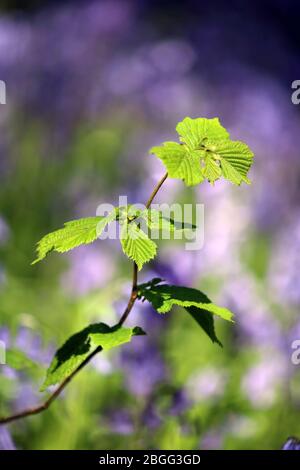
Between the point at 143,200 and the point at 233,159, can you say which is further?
the point at 143,200

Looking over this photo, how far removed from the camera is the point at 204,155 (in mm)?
931

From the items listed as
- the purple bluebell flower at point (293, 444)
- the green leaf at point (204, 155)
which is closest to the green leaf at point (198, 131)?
the green leaf at point (204, 155)

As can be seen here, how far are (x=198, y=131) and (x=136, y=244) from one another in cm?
13

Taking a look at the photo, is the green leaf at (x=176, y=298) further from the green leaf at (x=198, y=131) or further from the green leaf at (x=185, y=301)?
the green leaf at (x=198, y=131)

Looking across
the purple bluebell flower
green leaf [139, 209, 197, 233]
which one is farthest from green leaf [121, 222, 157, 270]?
the purple bluebell flower

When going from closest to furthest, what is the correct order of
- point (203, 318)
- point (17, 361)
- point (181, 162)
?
1. point (181, 162)
2. point (203, 318)
3. point (17, 361)

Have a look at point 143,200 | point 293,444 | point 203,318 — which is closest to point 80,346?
point 203,318

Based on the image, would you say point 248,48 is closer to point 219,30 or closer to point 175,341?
point 219,30

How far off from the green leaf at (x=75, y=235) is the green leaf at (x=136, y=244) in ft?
0.07

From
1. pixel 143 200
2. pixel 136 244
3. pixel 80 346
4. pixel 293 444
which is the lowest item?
pixel 293 444

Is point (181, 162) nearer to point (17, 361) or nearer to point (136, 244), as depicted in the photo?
point (136, 244)

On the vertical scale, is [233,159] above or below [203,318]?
above

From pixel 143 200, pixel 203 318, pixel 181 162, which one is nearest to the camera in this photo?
pixel 181 162

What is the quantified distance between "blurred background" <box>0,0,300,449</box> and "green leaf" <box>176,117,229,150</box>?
1.47ft
